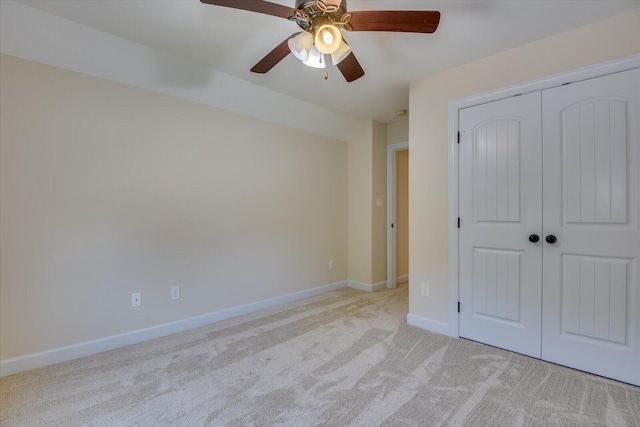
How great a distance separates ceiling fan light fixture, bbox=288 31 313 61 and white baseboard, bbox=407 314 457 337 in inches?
96.8

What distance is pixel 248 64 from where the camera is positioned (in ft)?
8.55

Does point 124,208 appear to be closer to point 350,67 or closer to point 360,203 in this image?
point 350,67

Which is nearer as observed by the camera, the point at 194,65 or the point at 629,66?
the point at 629,66

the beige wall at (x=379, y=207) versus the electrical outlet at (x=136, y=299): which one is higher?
the beige wall at (x=379, y=207)

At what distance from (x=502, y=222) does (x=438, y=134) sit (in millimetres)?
951

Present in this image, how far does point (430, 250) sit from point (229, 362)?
1968mm

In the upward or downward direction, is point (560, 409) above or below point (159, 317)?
below

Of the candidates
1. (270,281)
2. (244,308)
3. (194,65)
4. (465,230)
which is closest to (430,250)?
(465,230)

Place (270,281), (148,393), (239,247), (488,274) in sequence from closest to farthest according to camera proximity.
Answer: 1. (148,393)
2. (488,274)
3. (239,247)
4. (270,281)

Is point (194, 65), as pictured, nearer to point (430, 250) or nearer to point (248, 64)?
point (248, 64)

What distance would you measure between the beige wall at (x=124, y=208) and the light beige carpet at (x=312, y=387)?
436mm

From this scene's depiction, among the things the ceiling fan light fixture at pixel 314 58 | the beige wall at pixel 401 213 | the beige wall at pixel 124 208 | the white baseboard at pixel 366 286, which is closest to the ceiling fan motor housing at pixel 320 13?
the ceiling fan light fixture at pixel 314 58

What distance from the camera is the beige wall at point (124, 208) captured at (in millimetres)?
1998

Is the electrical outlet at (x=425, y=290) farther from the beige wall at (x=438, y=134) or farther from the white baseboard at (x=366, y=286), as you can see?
the white baseboard at (x=366, y=286)
